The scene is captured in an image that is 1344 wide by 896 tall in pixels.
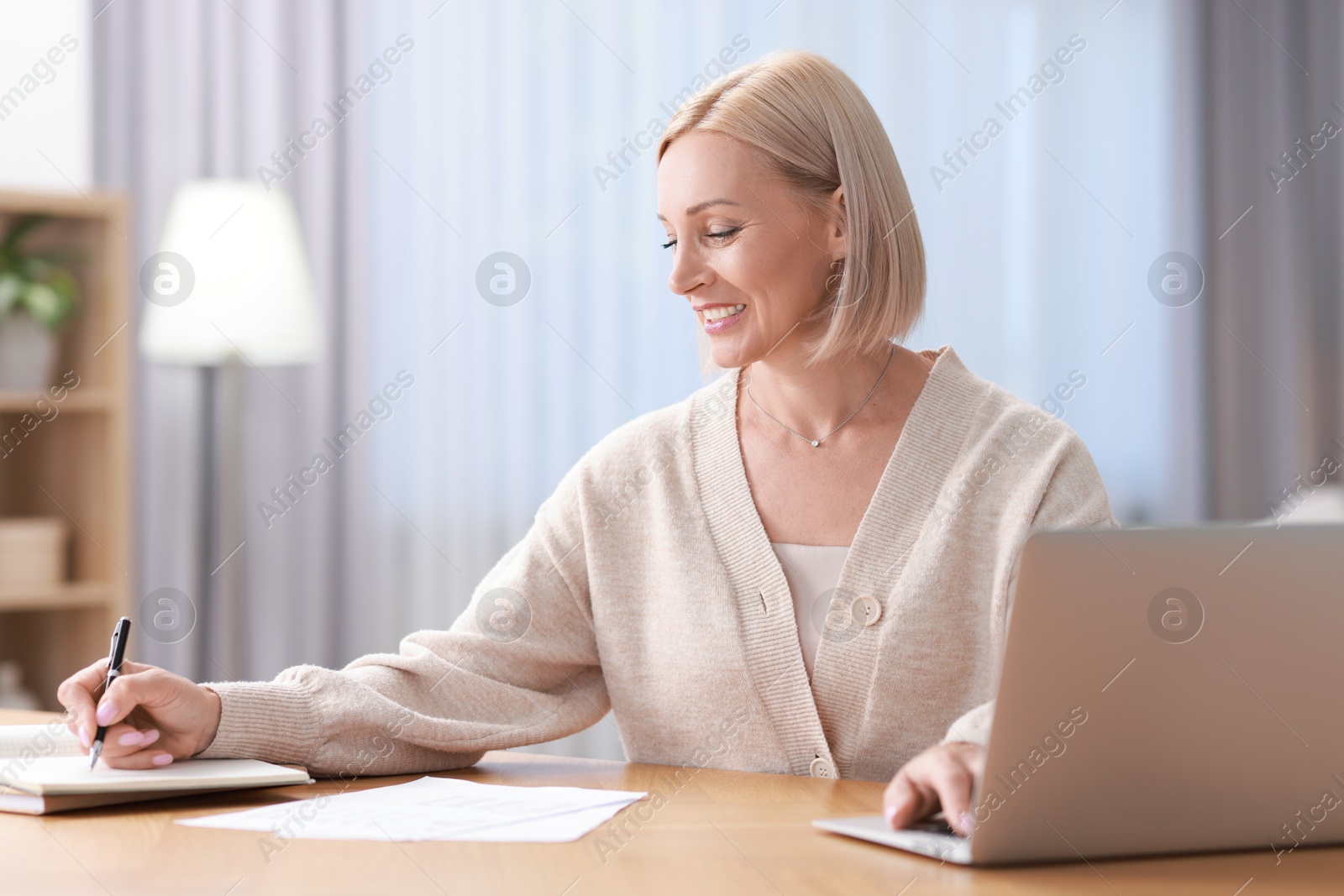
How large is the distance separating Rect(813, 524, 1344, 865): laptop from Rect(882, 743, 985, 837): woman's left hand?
1.7 inches

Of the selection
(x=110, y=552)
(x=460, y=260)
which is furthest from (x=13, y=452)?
(x=460, y=260)

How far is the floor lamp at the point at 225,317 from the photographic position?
107 inches

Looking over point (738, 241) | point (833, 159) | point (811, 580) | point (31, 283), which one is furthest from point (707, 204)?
point (31, 283)

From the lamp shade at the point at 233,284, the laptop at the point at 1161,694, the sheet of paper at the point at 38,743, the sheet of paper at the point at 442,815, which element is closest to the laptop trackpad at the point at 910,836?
the laptop at the point at 1161,694

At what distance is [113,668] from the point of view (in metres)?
1.14

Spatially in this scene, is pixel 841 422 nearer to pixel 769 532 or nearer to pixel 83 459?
A: pixel 769 532

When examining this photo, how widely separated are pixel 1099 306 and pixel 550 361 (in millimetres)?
1449

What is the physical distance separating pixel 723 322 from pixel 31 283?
189 cm

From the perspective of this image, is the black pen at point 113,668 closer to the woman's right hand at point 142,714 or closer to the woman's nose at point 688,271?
the woman's right hand at point 142,714

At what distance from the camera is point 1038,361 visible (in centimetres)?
336

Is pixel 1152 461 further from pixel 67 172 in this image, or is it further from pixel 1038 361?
pixel 67 172

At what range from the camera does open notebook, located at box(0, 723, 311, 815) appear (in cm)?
103

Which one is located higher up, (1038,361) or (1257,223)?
(1257,223)

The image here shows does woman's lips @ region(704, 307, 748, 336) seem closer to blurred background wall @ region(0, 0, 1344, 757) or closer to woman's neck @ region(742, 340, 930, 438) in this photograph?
woman's neck @ region(742, 340, 930, 438)
